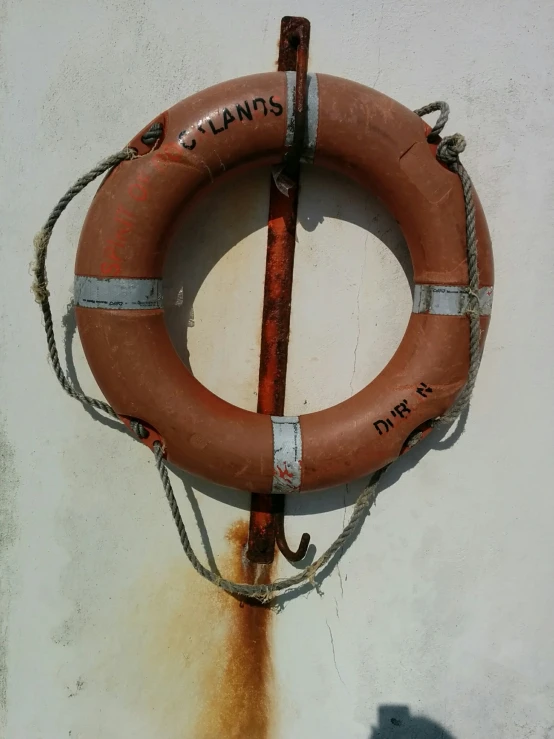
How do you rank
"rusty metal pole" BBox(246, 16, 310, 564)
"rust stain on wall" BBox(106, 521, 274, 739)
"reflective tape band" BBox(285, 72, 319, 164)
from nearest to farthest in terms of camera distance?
1. "reflective tape band" BBox(285, 72, 319, 164)
2. "rusty metal pole" BBox(246, 16, 310, 564)
3. "rust stain on wall" BBox(106, 521, 274, 739)

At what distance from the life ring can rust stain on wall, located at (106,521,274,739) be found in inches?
12.7

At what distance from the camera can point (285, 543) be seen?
1.23 metres

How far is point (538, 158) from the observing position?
1201 mm

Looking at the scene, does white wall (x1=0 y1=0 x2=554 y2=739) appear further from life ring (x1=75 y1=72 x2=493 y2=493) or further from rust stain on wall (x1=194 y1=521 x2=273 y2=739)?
life ring (x1=75 y1=72 x2=493 y2=493)

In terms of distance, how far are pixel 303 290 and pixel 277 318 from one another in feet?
0.31

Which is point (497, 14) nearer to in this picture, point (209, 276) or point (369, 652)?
point (209, 276)

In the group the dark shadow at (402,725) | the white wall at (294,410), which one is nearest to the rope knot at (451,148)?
the white wall at (294,410)

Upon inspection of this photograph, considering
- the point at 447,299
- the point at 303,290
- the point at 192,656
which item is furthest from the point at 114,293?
the point at 192,656

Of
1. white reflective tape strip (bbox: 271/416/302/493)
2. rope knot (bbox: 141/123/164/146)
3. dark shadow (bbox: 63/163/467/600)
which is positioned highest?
rope knot (bbox: 141/123/164/146)

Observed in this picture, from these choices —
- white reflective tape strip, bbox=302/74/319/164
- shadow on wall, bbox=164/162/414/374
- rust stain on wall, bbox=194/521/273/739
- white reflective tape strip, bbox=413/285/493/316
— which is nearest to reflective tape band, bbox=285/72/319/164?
white reflective tape strip, bbox=302/74/319/164

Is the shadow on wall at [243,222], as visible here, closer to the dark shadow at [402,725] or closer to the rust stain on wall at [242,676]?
the rust stain on wall at [242,676]

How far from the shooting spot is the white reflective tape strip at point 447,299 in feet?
3.54

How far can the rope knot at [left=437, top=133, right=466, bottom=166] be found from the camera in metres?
1.02

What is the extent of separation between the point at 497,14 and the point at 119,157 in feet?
2.94
